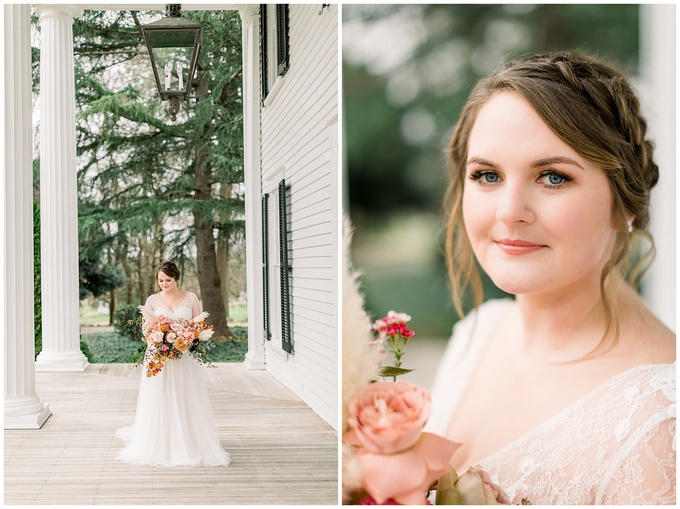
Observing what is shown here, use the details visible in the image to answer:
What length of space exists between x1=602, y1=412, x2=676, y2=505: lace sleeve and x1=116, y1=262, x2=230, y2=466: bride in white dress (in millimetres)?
3284

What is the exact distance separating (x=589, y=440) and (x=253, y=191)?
847cm

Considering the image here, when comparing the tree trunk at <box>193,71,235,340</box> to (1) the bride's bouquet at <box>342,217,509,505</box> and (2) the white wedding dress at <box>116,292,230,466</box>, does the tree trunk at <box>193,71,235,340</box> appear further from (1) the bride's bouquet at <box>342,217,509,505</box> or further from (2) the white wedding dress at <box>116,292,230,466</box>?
(1) the bride's bouquet at <box>342,217,509,505</box>

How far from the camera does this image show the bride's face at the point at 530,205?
12.0ft

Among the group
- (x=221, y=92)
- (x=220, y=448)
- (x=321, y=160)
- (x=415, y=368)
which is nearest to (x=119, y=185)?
(x=221, y=92)

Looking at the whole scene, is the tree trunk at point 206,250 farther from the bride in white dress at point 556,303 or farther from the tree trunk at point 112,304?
the bride in white dress at point 556,303

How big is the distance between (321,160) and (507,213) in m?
3.96

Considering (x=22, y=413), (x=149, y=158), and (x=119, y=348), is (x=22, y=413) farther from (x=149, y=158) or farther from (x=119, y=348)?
(x=149, y=158)

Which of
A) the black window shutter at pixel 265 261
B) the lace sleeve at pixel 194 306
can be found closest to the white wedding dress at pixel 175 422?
the lace sleeve at pixel 194 306

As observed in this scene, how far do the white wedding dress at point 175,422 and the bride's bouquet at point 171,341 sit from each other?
0.09m

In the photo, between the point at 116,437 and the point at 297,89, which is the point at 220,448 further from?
the point at 297,89

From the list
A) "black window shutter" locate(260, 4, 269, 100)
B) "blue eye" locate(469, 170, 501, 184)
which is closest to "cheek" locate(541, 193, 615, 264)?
"blue eye" locate(469, 170, 501, 184)

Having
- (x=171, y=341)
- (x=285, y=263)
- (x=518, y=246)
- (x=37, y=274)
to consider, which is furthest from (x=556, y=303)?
(x=37, y=274)

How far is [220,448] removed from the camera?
632 centimetres

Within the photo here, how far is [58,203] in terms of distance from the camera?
11305 millimetres
